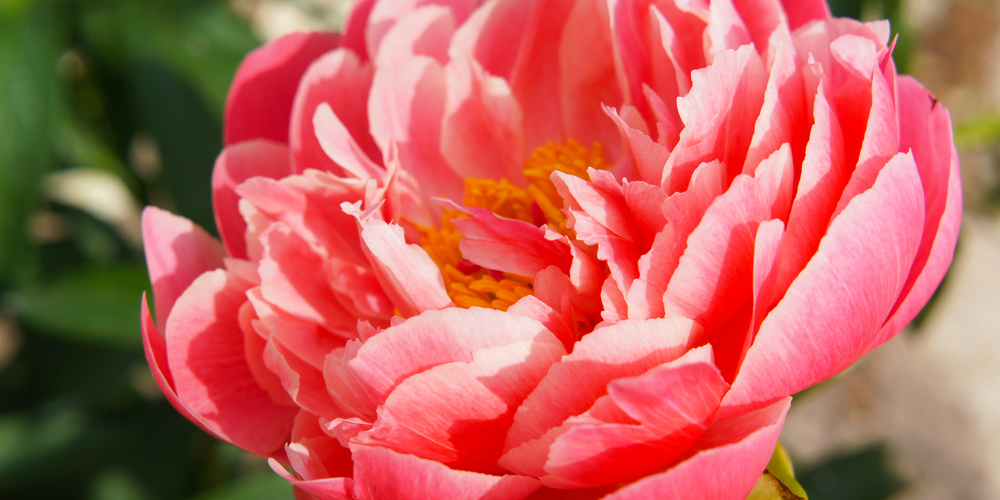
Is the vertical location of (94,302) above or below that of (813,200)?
below

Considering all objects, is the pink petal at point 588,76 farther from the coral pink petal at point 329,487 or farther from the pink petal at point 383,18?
the coral pink petal at point 329,487

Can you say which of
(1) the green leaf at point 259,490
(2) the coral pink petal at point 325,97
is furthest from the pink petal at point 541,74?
(1) the green leaf at point 259,490

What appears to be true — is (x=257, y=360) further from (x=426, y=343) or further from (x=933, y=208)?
(x=933, y=208)

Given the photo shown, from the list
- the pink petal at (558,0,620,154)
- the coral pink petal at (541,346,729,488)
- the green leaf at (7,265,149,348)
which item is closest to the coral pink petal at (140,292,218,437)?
the coral pink petal at (541,346,729,488)

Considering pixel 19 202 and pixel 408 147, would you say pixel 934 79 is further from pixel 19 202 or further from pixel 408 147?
pixel 19 202

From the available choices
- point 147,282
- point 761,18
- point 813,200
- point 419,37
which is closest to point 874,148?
point 813,200

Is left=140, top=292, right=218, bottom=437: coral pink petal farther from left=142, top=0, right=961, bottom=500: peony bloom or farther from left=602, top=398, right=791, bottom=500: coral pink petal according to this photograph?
left=602, top=398, right=791, bottom=500: coral pink petal

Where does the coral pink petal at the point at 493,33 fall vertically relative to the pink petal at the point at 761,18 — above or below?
below
